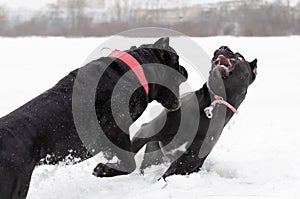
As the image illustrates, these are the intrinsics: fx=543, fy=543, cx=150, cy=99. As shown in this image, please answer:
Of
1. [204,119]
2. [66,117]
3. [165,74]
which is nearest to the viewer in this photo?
[66,117]

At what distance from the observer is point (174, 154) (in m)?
4.29

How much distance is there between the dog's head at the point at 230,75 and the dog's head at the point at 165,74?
36 cm

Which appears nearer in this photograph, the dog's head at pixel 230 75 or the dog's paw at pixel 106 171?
the dog's paw at pixel 106 171

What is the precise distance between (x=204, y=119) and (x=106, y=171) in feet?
2.80

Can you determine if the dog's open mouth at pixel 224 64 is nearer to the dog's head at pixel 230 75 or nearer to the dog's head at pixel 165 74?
the dog's head at pixel 230 75

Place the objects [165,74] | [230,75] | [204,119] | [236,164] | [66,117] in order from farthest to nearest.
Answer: [236,164] → [230,75] → [204,119] → [165,74] → [66,117]

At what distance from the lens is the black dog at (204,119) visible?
4.14m

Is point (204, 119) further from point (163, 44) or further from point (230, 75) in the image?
point (163, 44)

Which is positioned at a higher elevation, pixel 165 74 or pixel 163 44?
pixel 163 44

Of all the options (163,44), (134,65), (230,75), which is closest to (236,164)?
(230,75)

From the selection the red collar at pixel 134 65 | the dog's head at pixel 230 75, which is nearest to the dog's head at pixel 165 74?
the red collar at pixel 134 65

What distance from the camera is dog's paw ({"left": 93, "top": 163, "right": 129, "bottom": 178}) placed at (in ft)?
13.1

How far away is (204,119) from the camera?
4.20 m

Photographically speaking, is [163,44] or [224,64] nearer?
[163,44]
